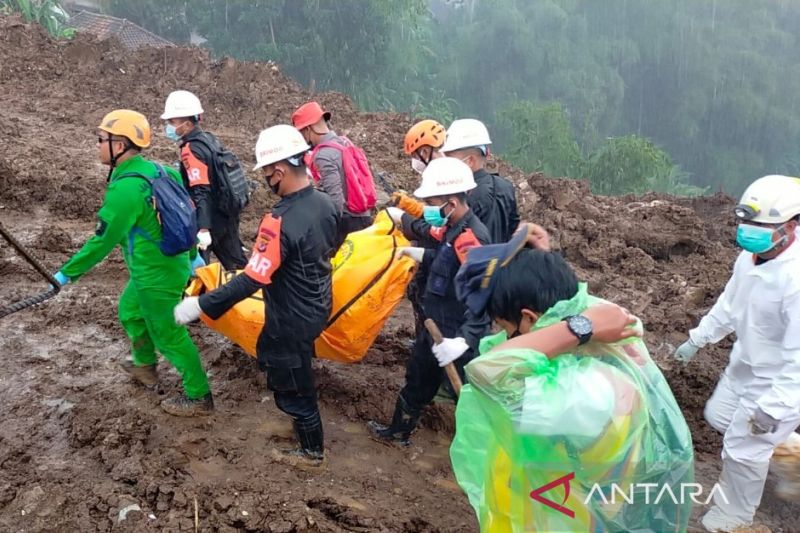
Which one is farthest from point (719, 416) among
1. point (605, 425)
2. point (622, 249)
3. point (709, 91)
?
point (709, 91)

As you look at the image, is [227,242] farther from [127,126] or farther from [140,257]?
[127,126]

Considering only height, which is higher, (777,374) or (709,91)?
(777,374)

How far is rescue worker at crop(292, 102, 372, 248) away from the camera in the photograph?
5125 mm

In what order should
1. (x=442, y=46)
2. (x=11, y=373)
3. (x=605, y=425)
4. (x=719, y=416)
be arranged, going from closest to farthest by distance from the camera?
(x=605, y=425), (x=719, y=416), (x=11, y=373), (x=442, y=46)

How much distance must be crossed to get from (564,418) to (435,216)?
212 centimetres

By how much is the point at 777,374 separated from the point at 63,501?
3603mm

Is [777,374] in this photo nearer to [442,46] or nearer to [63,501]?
[63,501]

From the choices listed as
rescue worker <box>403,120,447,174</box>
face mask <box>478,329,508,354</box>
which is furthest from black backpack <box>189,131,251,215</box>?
face mask <box>478,329,508,354</box>

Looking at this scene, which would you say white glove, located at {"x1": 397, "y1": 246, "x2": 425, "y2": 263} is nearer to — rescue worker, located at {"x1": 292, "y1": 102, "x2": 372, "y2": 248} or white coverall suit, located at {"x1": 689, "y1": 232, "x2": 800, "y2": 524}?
rescue worker, located at {"x1": 292, "y1": 102, "x2": 372, "y2": 248}

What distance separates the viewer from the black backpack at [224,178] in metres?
4.84

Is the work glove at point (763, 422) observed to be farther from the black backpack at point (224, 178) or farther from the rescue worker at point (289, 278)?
the black backpack at point (224, 178)

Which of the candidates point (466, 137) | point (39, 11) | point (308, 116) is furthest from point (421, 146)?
point (39, 11)

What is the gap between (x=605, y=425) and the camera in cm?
183

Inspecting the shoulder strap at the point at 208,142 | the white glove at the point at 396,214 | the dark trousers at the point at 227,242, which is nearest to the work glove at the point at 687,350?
the white glove at the point at 396,214
